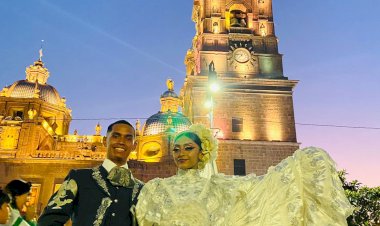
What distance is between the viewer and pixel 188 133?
4.02 meters

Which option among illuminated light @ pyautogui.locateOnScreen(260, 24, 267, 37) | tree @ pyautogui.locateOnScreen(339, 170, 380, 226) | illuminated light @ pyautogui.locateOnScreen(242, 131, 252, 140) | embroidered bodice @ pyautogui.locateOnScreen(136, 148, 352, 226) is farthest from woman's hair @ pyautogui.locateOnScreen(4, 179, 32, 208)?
illuminated light @ pyautogui.locateOnScreen(260, 24, 267, 37)

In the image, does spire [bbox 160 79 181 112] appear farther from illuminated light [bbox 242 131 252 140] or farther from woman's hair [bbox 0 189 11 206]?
woman's hair [bbox 0 189 11 206]

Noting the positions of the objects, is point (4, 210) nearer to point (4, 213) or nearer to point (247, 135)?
point (4, 213)

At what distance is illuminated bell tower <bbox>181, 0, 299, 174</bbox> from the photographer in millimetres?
27062

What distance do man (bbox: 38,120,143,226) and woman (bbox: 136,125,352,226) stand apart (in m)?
0.21

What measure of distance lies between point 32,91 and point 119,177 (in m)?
39.7

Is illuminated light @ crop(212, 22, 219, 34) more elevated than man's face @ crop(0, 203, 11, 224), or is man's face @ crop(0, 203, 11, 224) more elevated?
illuminated light @ crop(212, 22, 219, 34)

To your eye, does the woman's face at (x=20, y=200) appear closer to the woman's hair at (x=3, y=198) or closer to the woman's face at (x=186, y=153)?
the woman's hair at (x=3, y=198)

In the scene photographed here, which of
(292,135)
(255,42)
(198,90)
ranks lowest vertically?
(292,135)

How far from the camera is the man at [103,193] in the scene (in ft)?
10.2

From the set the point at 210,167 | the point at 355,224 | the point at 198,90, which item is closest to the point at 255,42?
the point at 198,90

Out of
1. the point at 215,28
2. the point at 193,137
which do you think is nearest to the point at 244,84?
the point at 215,28

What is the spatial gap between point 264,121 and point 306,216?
82.8 ft

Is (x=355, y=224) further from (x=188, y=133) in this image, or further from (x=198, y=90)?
(x=198, y=90)
